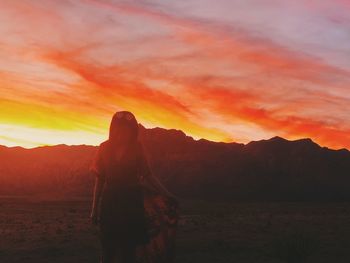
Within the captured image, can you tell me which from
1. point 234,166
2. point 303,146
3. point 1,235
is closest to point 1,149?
point 234,166

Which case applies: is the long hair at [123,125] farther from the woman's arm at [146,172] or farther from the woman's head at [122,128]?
the woman's arm at [146,172]

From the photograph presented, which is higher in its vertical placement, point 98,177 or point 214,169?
point 214,169

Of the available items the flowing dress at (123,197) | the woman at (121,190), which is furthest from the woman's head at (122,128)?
the flowing dress at (123,197)

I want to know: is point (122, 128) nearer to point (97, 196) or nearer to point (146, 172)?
point (146, 172)

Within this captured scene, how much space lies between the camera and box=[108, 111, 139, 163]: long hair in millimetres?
5680

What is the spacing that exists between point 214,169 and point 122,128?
9809 centimetres

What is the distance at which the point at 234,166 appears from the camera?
344ft

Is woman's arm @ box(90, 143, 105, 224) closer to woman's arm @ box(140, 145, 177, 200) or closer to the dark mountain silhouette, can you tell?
woman's arm @ box(140, 145, 177, 200)

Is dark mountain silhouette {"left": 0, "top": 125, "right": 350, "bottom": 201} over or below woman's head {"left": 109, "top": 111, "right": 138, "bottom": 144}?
over

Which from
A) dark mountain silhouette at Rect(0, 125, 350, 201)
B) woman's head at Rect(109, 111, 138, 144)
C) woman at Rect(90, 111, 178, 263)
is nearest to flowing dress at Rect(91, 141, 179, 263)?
woman at Rect(90, 111, 178, 263)

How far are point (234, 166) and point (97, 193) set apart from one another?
99923mm

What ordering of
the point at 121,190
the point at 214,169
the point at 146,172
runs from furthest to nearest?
the point at 214,169, the point at 146,172, the point at 121,190

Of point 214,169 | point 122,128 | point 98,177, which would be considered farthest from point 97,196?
point 214,169

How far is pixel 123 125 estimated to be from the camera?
568 centimetres
